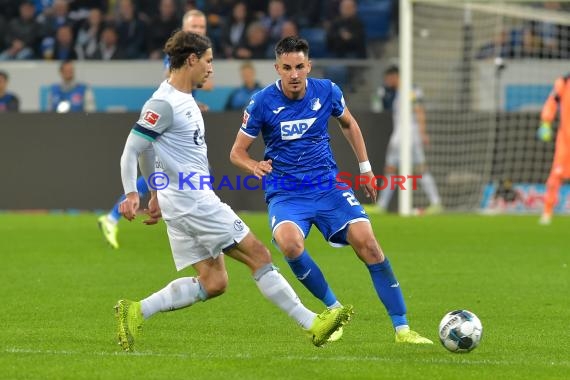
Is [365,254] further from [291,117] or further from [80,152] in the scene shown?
[80,152]

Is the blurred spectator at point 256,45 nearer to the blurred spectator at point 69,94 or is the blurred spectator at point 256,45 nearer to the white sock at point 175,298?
the blurred spectator at point 69,94

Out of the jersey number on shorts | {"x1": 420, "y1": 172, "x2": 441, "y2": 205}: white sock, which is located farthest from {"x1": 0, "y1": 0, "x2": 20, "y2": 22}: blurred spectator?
the jersey number on shorts

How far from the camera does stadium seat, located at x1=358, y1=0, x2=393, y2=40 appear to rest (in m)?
23.4

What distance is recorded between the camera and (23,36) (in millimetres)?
23656

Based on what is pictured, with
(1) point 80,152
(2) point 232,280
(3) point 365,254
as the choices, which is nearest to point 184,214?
(3) point 365,254

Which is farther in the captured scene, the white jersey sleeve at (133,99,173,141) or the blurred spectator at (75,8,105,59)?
the blurred spectator at (75,8,105,59)

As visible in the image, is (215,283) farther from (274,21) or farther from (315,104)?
(274,21)

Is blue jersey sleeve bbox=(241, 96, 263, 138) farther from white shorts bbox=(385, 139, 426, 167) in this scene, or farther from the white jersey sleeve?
white shorts bbox=(385, 139, 426, 167)

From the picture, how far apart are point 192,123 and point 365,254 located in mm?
1536

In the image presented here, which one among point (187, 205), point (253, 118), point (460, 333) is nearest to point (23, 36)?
point (253, 118)

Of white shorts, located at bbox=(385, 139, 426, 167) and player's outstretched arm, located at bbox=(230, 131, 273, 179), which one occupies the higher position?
player's outstretched arm, located at bbox=(230, 131, 273, 179)

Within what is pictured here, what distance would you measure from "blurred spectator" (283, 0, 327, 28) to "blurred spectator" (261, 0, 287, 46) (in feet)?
1.54

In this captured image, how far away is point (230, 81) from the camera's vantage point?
69.5 ft

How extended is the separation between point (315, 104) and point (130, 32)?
49.0 feet
